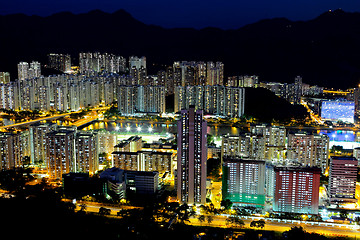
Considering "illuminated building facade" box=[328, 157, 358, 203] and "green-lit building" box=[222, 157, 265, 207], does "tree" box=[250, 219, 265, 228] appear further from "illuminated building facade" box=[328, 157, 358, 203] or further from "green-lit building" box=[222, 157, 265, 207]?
"illuminated building facade" box=[328, 157, 358, 203]

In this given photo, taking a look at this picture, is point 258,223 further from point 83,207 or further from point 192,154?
point 83,207

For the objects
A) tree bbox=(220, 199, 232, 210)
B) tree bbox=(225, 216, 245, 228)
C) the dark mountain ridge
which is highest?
the dark mountain ridge

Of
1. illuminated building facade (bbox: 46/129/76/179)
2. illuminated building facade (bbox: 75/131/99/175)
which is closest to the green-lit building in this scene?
illuminated building facade (bbox: 75/131/99/175)

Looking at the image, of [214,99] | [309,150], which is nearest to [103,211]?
[309,150]

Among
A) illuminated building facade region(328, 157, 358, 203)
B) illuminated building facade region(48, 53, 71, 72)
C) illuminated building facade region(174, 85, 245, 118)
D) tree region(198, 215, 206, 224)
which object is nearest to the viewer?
tree region(198, 215, 206, 224)

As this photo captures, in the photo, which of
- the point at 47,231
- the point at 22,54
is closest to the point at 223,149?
the point at 47,231

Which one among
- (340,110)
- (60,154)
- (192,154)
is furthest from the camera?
(340,110)
